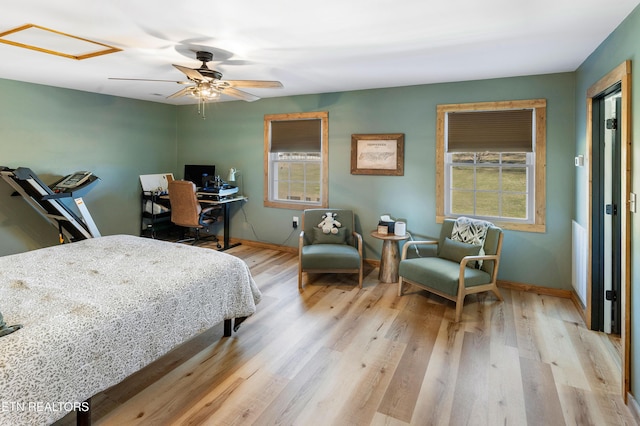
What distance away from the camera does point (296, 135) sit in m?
5.57

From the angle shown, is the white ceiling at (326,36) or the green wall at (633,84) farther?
the white ceiling at (326,36)

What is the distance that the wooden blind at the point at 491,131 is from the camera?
13.6 feet

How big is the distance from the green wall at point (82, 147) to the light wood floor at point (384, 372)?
3.52 m

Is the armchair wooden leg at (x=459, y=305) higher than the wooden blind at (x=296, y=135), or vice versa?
the wooden blind at (x=296, y=135)

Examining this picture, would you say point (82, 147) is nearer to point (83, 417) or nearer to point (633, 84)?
point (83, 417)

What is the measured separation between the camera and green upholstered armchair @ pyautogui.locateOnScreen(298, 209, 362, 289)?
4191 mm

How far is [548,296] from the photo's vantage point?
13.2 ft

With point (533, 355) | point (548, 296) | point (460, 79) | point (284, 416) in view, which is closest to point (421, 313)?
point (533, 355)

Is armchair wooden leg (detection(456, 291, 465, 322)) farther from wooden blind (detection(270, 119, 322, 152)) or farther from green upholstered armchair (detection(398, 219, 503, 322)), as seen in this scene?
wooden blind (detection(270, 119, 322, 152))

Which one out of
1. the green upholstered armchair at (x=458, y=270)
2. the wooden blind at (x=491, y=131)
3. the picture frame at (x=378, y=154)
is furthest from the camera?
the picture frame at (x=378, y=154)

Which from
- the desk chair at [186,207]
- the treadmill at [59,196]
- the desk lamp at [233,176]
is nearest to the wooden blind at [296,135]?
the desk lamp at [233,176]

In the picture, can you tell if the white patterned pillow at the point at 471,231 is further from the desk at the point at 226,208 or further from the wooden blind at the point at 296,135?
the desk at the point at 226,208

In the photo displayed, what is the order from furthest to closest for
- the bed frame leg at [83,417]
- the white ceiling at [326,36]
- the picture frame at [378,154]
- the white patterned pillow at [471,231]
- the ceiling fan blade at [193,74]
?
the picture frame at [378,154] → the white patterned pillow at [471,231] → the ceiling fan blade at [193,74] → the white ceiling at [326,36] → the bed frame leg at [83,417]

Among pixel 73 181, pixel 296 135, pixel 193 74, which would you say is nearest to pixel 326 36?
pixel 193 74
